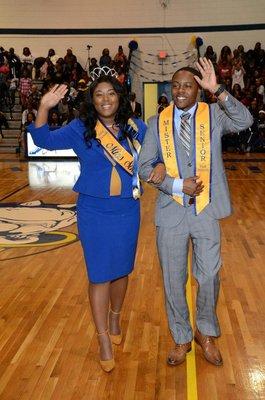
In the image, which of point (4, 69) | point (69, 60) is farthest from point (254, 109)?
point (4, 69)

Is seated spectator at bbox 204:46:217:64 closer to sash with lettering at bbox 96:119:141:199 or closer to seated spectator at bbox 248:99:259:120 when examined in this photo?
seated spectator at bbox 248:99:259:120

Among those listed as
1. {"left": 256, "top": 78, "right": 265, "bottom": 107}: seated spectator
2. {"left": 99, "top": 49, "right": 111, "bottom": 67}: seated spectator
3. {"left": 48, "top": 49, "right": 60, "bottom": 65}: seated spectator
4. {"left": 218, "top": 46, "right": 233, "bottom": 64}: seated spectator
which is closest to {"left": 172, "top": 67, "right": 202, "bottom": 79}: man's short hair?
{"left": 256, "top": 78, "right": 265, "bottom": 107}: seated spectator

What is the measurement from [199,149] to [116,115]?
1.80ft

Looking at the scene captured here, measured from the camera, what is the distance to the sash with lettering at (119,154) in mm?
3164

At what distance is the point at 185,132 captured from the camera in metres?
3.05

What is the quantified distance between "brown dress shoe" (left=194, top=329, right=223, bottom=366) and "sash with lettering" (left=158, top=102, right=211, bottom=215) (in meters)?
0.75

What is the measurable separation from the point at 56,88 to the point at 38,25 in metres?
17.0

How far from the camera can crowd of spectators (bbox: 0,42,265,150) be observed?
15.8m

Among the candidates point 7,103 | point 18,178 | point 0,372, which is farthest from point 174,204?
point 7,103

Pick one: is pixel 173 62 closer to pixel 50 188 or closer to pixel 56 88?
pixel 50 188

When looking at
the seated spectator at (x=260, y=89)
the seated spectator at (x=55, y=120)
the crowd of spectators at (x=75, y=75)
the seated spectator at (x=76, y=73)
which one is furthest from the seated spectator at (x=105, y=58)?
the seated spectator at (x=260, y=89)

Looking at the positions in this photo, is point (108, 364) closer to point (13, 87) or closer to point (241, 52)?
point (13, 87)

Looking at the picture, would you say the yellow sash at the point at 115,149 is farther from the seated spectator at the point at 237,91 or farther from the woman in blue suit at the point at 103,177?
the seated spectator at the point at 237,91

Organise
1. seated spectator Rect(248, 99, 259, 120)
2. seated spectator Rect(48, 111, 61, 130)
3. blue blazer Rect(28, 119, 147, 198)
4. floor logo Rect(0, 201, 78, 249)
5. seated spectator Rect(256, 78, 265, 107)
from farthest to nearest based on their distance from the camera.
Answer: seated spectator Rect(256, 78, 265, 107)
seated spectator Rect(248, 99, 259, 120)
seated spectator Rect(48, 111, 61, 130)
floor logo Rect(0, 201, 78, 249)
blue blazer Rect(28, 119, 147, 198)
